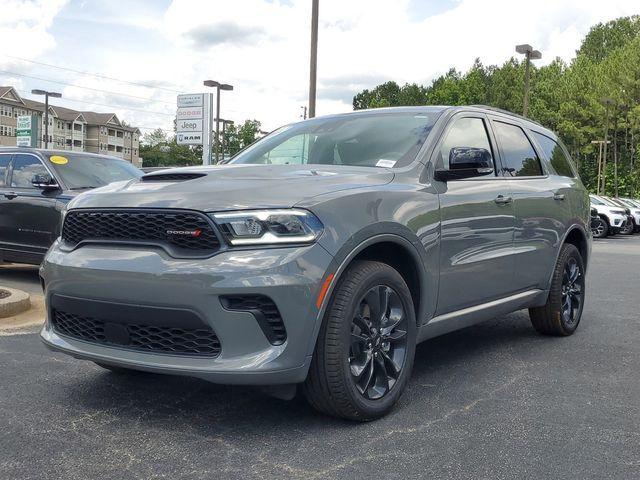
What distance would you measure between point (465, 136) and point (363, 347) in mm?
1812

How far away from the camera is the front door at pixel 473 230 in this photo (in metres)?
3.96

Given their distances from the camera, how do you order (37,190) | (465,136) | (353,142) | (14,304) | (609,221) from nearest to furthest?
1. (353,142)
2. (465,136)
3. (14,304)
4. (37,190)
5. (609,221)

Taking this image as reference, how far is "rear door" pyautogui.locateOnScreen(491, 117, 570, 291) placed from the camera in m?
4.80

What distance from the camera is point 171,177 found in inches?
138

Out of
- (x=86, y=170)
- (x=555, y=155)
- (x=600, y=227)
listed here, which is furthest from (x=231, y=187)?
(x=600, y=227)

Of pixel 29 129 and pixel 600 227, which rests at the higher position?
pixel 29 129

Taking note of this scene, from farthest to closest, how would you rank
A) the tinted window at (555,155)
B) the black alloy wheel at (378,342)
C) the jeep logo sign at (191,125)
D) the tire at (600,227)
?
the jeep logo sign at (191,125), the tire at (600,227), the tinted window at (555,155), the black alloy wheel at (378,342)

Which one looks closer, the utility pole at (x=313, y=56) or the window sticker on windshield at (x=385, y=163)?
the window sticker on windshield at (x=385, y=163)

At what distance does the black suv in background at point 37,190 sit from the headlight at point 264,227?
5.34 metres

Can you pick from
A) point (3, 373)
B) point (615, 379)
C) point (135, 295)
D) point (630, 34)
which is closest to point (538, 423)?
point (615, 379)

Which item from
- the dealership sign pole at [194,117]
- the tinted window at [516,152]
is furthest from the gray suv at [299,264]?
the dealership sign pole at [194,117]

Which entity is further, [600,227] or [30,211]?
[600,227]

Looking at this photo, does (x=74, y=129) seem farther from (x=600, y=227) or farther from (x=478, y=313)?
(x=478, y=313)

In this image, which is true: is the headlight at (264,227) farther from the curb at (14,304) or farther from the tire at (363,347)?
the curb at (14,304)
